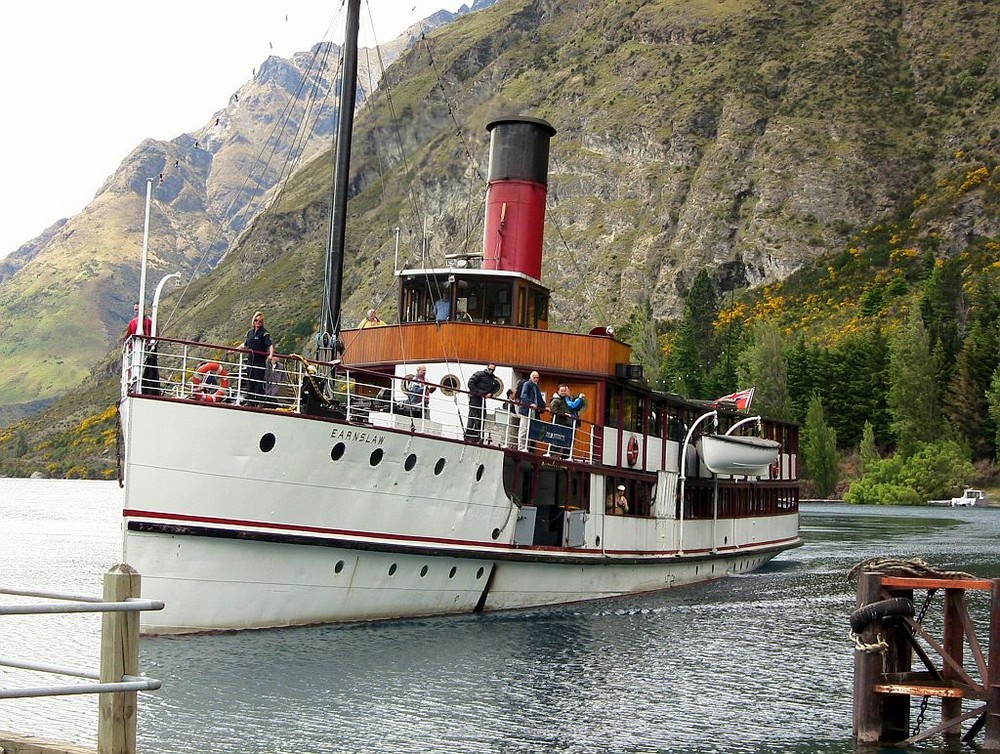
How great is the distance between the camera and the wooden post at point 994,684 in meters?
13.5

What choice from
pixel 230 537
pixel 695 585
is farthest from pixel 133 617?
pixel 695 585

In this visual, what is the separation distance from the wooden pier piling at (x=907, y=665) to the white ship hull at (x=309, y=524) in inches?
352

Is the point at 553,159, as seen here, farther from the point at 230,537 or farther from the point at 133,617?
the point at 133,617

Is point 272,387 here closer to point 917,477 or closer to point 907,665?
point 907,665

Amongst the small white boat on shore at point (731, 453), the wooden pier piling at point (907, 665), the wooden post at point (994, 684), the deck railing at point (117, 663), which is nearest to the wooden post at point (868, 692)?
the wooden pier piling at point (907, 665)

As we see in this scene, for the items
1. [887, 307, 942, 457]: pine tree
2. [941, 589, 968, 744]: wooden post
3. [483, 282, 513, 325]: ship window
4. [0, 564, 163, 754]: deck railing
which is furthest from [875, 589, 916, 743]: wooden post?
[887, 307, 942, 457]: pine tree

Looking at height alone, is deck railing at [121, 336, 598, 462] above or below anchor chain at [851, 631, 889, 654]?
above

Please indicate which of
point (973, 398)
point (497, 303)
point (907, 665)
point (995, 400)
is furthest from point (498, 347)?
point (973, 398)

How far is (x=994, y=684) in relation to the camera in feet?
44.7

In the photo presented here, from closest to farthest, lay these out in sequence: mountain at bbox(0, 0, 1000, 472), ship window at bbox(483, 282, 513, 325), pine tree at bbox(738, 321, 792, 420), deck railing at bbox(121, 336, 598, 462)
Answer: deck railing at bbox(121, 336, 598, 462) → ship window at bbox(483, 282, 513, 325) → pine tree at bbox(738, 321, 792, 420) → mountain at bbox(0, 0, 1000, 472)

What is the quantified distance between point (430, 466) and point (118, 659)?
533 inches

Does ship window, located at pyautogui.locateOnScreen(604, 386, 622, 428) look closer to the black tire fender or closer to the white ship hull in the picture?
the white ship hull

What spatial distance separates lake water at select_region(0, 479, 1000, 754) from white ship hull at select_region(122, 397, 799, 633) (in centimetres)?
54

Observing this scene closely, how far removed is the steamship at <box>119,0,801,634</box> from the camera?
61.1ft
